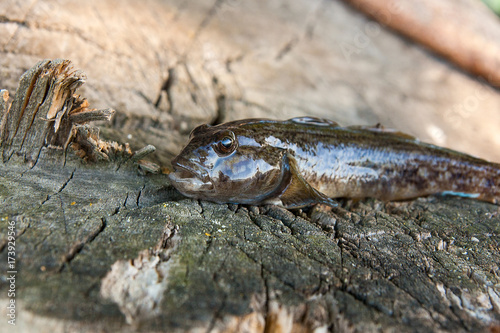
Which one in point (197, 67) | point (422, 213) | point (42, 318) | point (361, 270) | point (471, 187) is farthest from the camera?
point (197, 67)

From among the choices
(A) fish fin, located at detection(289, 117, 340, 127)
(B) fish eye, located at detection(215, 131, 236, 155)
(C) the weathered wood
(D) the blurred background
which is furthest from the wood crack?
(A) fish fin, located at detection(289, 117, 340, 127)

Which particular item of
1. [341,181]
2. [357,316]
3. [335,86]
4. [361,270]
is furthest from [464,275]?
[335,86]

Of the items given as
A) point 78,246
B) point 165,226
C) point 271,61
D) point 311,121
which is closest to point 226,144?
point 165,226

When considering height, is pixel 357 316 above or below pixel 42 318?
above

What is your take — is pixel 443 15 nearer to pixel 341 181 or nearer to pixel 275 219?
pixel 341 181

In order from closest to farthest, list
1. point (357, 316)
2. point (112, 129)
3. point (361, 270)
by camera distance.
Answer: point (357, 316), point (361, 270), point (112, 129)

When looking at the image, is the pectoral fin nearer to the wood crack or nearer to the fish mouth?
the fish mouth

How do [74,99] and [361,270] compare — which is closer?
[361,270]
